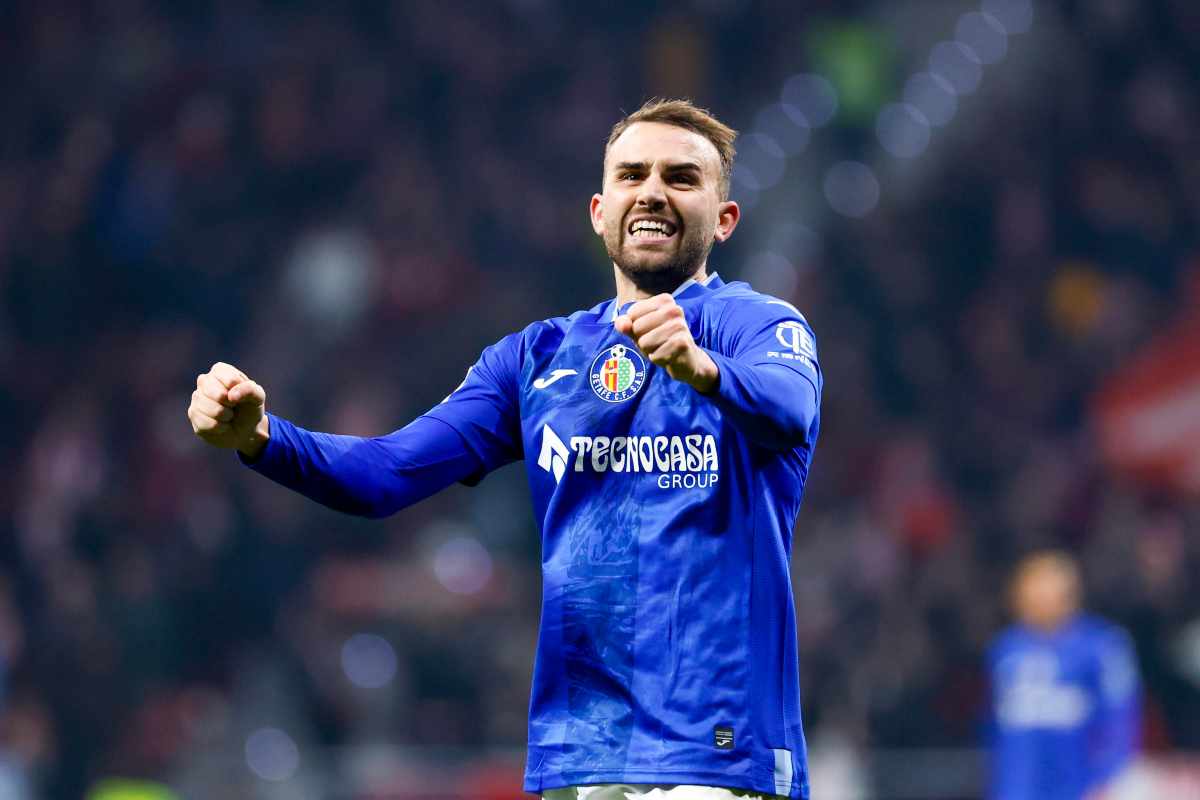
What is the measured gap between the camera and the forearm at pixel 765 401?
9.99ft

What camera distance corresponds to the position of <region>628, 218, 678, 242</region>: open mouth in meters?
3.62

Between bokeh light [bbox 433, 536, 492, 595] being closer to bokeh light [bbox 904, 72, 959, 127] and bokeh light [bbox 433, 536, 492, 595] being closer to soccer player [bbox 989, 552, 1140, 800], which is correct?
soccer player [bbox 989, 552, 1140, 800]

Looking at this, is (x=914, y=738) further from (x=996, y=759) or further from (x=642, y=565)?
(x=642, y=565)

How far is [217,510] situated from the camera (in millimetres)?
10734

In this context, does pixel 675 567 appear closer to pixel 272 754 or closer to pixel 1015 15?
pixel 272 754

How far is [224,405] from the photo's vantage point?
127 inches

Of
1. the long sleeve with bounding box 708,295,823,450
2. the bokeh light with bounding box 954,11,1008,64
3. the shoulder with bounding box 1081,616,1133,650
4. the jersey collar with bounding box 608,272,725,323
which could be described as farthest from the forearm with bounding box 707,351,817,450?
the bokeh light with bounding box 954,11,1008,64

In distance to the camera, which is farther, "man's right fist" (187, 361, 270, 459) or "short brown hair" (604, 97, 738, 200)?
"short brown hair" (604, 97, 738, 200)

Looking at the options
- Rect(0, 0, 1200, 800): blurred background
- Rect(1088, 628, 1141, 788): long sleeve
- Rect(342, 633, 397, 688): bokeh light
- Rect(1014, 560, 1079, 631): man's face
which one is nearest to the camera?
Rect(1088, 628, 1141, 788): long sleeve

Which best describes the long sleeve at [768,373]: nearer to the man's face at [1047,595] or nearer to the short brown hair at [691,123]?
the short brown hair at [691,123]

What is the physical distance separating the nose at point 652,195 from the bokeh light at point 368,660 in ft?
24.3

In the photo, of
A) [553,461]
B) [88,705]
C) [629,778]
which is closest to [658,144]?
[553,461]

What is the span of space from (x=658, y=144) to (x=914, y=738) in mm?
7699

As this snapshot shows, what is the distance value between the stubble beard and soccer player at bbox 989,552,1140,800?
20.3ft
